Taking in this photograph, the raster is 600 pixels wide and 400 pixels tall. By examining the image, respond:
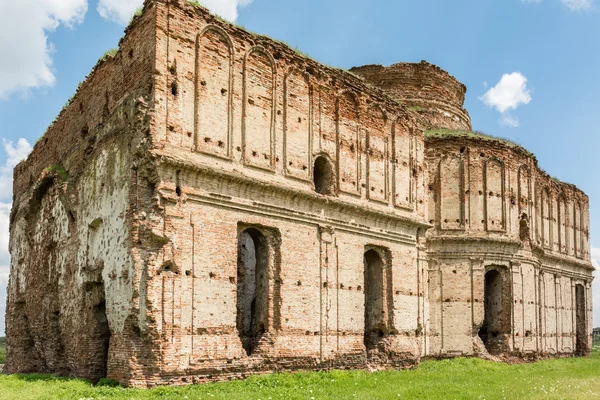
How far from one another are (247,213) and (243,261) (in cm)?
516

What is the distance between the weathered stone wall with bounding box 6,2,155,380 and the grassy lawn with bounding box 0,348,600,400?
112 cm

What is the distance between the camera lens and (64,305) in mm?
16625

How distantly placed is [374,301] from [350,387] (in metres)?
4.88

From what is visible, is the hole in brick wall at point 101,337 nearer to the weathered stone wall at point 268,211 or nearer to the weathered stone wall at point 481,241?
the weathered stone wall at point 268,211

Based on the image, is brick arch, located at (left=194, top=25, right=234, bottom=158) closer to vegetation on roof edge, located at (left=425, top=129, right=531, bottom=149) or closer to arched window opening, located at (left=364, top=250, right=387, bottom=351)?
arched window opening, located at (left=364, top=250, right=387, bottom=351)

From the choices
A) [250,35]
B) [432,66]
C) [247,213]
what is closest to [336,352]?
[247,213]

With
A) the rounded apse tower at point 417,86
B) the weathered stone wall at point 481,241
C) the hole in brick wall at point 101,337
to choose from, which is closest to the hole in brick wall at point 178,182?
the hole in brick wall at point 101,337

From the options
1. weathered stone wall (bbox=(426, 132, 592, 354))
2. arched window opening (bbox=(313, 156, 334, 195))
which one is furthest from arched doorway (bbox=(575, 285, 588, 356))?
arched window opening (bbox=(313, 156, 334, 195))

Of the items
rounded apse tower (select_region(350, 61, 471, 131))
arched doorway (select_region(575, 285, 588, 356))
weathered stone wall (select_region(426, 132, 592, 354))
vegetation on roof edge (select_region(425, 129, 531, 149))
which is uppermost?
rounded apse tower (select_region(350, 61, 471, 131))

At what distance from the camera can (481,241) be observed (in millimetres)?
22234

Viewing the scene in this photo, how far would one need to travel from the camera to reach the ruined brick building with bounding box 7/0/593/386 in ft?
42.8

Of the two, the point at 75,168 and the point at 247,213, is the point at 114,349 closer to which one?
the point at 247,213

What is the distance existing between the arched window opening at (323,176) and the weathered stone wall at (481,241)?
6.44 m

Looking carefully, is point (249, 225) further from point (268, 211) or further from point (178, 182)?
point (178, 182)
